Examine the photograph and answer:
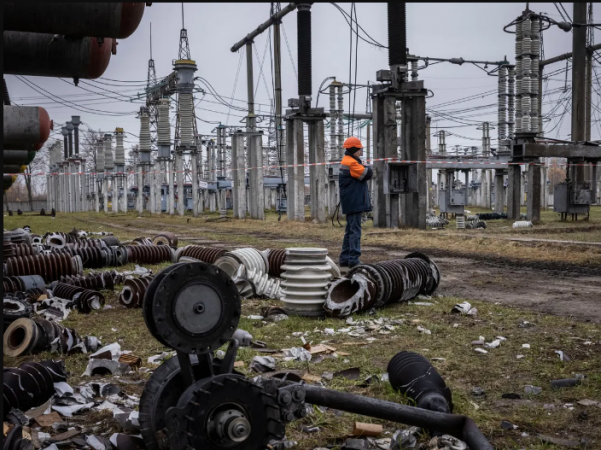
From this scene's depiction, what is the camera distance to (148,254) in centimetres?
1195

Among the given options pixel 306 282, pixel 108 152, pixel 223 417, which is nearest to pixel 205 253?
pixel 306 282

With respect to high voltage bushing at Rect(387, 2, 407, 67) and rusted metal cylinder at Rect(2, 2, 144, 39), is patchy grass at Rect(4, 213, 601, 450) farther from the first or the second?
high voltage bushing at Rect(387, 2, 407, 67)

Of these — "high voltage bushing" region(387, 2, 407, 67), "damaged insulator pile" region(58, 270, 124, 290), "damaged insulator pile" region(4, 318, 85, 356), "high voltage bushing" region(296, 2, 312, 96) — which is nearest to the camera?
"damaged insulator pile" region(4, 318, 85, 356)

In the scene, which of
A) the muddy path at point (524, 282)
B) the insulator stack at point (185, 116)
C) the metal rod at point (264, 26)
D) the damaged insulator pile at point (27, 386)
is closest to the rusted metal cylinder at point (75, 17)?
the damaged insulator pile at point (27, 386)

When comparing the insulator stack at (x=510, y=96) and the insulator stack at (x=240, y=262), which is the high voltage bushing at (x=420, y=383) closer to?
the insulator stack at (x=240, y=262)

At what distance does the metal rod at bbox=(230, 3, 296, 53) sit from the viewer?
2683 centimetres

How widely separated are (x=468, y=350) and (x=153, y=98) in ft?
157

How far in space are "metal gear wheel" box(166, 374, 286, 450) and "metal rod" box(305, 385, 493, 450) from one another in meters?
0.36

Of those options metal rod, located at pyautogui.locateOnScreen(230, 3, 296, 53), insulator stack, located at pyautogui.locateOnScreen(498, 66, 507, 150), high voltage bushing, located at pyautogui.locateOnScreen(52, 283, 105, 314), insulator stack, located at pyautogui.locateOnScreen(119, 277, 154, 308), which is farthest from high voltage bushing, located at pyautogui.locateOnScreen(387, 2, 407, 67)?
insulator stack, located at pyautogui.locateOnScreen(498, 66, 507, 150)

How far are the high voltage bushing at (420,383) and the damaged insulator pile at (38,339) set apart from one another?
2.78m

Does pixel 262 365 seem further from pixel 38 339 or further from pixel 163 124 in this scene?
pixel 163 124

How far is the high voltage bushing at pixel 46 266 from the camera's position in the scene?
9.29 meters

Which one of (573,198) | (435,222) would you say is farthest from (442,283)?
(573,198)

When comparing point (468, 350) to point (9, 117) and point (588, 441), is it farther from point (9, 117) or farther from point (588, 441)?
point (9, 117)
